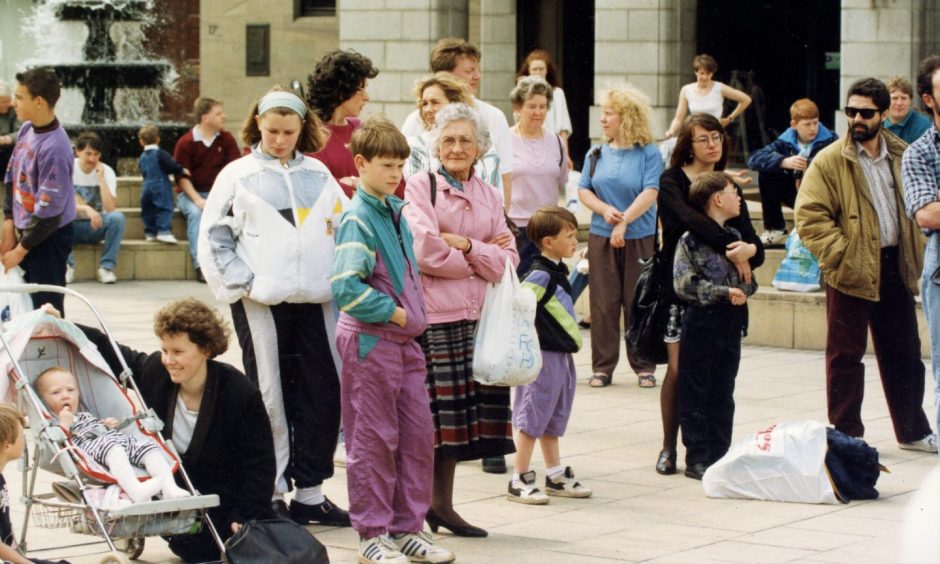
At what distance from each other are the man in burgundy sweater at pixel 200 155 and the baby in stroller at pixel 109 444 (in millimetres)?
12527

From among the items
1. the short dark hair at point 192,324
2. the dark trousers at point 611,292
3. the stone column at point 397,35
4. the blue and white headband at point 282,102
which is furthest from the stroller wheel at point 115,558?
the stone column at point 397,35

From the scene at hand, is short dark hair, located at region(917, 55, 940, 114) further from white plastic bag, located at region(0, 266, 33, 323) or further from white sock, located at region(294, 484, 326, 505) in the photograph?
white plastic bag, located at region(0, 266, 33, 323)

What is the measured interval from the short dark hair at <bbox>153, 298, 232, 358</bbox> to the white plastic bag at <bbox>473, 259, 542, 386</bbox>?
3.79 feet

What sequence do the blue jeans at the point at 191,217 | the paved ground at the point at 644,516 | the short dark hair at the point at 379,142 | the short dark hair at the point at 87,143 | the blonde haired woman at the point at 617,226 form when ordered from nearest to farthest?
the short dark hair at the point at 379,142, the paved ground at the point at 644,516, the blonde haired woman at the point at 617,226, the blue jeans at the point at 191,217, the short dark hair at the point at 87,143

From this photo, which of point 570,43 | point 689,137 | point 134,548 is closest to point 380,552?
point 134,548

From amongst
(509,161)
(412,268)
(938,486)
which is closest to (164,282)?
(509,161)

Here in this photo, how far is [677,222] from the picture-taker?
9.54 metres

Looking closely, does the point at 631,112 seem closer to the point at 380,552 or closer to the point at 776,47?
the point at 380,552

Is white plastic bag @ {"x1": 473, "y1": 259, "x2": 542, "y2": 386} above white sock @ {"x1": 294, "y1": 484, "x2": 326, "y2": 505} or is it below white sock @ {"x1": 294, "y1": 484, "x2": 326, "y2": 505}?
above

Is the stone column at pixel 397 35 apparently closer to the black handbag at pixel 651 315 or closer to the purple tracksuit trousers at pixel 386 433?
the black handbag at pixel 651 315

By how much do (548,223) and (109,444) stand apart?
8.73 feet

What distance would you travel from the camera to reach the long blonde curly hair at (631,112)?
1178cm

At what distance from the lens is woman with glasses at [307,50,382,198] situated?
8.87 meters

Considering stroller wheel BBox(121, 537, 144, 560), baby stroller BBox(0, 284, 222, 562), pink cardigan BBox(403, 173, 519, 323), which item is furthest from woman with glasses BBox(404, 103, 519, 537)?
stroller wheel BBox(121, 537, 144, 560)
